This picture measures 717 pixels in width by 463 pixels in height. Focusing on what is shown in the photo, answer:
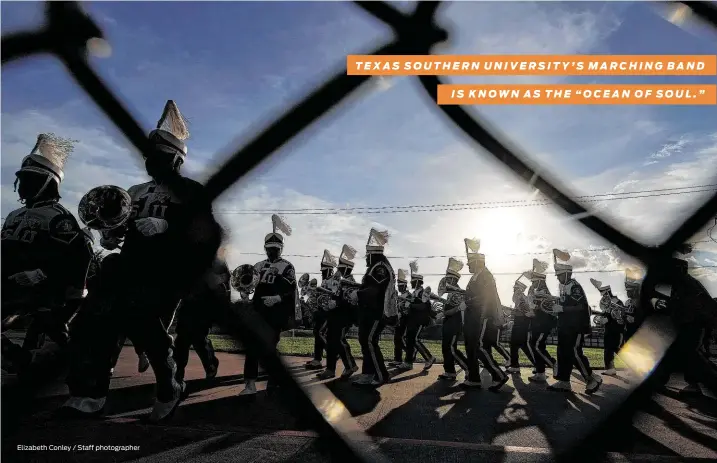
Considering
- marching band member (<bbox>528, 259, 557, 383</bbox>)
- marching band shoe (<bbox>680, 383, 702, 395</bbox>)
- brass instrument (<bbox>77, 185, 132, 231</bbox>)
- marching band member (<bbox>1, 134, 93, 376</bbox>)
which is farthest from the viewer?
marching band member (<bbox>528, 259, 557, 383</bbox>)

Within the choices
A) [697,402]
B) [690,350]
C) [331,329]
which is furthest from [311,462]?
[697,402]

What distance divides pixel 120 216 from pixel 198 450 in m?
1.60

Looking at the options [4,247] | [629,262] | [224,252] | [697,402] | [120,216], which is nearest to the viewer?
[629,262]

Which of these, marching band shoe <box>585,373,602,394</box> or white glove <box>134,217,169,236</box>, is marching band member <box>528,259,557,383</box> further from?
white glove <box>134,217,169,236</box>

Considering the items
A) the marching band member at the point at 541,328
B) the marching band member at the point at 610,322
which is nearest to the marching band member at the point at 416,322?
the marching band member at the point at 541,328

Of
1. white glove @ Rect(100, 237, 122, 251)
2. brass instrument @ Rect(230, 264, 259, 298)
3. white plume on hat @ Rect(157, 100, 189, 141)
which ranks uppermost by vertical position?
white plume on hat @ Rect(157, 100, 189, 141)

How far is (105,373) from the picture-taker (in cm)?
334

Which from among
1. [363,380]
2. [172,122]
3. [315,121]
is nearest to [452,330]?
[363,380]

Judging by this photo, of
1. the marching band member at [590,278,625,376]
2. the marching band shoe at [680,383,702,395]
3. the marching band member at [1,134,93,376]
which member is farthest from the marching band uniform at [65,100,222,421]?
the marching band member at [590,278,625,376]

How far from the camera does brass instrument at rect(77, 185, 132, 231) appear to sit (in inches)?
99.5

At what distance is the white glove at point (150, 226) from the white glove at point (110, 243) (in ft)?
0.86

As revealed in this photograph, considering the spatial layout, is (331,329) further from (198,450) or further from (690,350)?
(690,350)

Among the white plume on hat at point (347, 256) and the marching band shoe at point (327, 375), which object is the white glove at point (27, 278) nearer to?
the marching band shoe at point (327, 375)

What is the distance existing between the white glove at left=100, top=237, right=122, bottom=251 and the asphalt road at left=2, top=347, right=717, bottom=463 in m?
0.96
